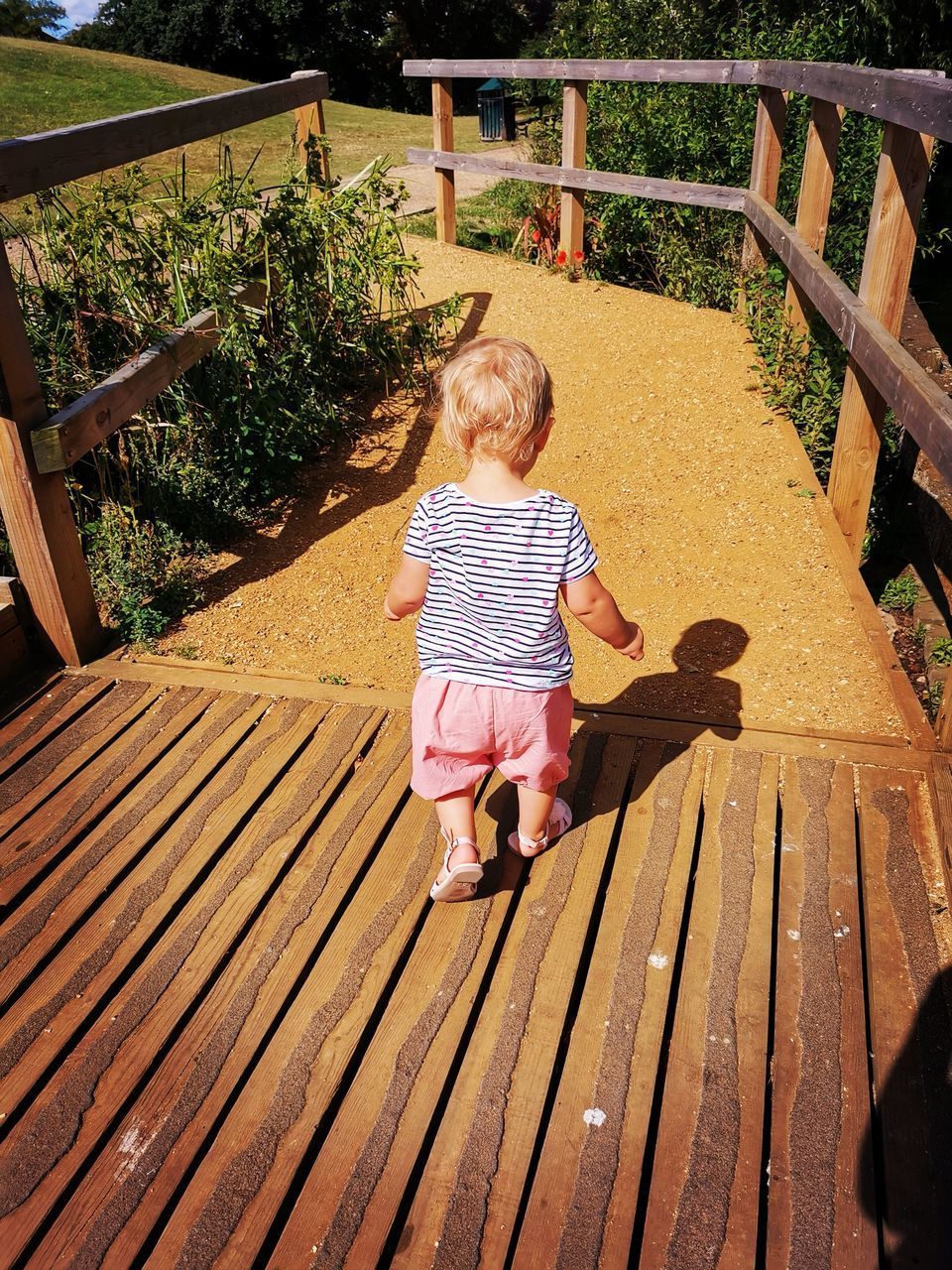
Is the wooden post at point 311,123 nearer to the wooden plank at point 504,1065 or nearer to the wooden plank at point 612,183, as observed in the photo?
the wooden plank at point 612,183

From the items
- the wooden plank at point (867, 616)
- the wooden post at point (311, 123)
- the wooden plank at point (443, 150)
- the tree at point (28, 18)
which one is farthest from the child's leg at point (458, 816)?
the tree at point (28, 18)

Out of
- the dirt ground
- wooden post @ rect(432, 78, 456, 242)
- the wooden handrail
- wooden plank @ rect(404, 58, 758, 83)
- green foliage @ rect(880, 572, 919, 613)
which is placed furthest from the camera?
wooden post @ rect(432, 78, 456, 242)

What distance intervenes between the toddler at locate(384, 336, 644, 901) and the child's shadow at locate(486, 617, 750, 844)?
1.13 ft

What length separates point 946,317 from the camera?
27.0 ft

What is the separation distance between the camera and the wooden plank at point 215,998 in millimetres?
1908

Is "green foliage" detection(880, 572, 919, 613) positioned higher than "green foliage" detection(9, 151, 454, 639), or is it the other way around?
"green foliage" detection(9, 151, 454, 639)

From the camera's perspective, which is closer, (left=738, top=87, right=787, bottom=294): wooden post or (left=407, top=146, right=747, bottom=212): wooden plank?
(left=738, top=87, right=787, bottom=294): wooden post

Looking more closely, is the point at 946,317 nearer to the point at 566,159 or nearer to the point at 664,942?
the point at 566,159

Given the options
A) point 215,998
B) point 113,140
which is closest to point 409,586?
point 215,998

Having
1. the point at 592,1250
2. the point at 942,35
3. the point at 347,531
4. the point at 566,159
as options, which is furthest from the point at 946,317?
the point at 592,1250

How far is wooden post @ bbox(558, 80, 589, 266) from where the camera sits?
6879 millimetres

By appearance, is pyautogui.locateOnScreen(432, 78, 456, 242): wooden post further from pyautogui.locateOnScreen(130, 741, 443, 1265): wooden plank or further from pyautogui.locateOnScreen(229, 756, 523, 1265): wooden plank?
pyautogui.locateOnScreen(229, 756, 523, 1265): wooden plank

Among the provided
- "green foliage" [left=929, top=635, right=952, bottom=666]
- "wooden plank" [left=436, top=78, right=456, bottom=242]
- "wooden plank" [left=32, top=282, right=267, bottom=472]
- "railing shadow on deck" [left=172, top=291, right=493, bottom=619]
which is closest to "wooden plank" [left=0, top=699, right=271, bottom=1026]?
"wooden plank" [left=32, top=282, right=267, bottom=472]

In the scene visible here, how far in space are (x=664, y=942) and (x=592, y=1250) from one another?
707 millimetres
